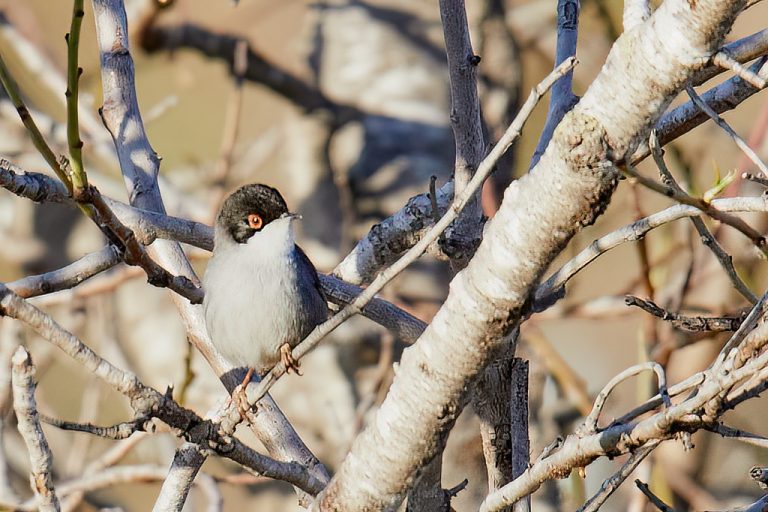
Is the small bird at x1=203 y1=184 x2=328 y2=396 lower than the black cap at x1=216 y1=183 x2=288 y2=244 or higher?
lower

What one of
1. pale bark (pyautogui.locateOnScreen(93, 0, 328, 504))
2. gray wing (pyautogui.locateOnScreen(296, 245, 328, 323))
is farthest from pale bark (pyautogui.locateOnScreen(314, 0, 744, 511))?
gray wing (pyautogui.locateOnScreen(296, 245, 328, 323))

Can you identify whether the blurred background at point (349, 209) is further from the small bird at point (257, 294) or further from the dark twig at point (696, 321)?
the dark twig at point (696, 321)

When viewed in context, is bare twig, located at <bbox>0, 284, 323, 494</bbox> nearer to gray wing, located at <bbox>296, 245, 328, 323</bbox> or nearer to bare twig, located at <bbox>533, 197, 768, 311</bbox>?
bare twig, located at <bbox>533, 197, 768, 311</bbox>

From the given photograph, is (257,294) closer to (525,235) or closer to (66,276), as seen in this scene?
(66,276)

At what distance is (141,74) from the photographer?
24.2 feet

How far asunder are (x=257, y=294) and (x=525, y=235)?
1.53 meters

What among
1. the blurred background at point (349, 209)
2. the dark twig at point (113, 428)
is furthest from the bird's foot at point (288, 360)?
the blurred background at point (349, 209)

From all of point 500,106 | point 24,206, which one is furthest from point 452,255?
point 24,206

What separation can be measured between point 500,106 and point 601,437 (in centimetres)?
398

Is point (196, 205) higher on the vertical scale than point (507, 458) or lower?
higher

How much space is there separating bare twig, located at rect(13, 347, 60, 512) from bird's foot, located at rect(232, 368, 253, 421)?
43 cm

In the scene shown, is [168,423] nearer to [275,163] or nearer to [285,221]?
[285,221]

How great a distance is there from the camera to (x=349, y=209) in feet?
16.8

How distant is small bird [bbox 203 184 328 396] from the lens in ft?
9.32
